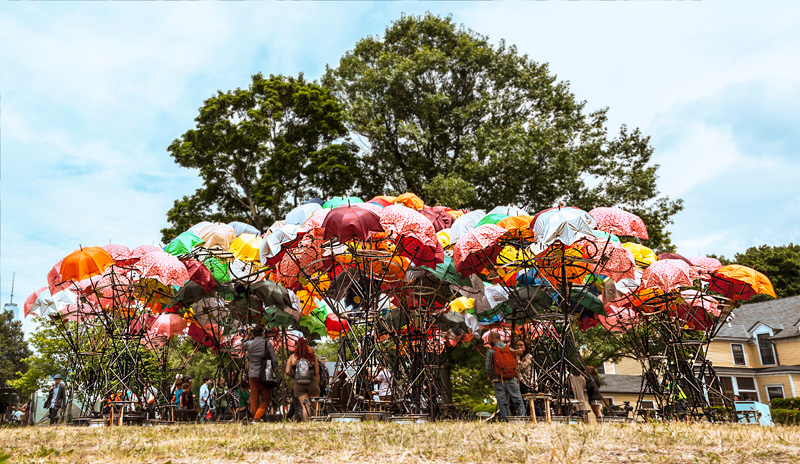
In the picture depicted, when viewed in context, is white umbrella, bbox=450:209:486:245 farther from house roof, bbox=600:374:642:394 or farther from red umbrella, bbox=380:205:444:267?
house roof, bbox=600:374:642:394

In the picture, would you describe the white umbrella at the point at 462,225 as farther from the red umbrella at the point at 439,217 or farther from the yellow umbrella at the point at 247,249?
the yellow umbrella at the point at 247,249

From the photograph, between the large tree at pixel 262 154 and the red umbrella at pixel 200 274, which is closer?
the red umbrella at pixel 200 274

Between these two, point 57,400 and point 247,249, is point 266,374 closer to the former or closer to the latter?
point 247,249

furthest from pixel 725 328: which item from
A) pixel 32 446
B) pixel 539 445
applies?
pixel 32 446

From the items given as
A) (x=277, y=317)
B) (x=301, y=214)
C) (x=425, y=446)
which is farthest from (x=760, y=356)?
(x=425, y=446)

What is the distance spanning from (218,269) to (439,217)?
5.77 m

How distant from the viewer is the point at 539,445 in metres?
5.55

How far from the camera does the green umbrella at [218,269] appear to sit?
14008 millimetres

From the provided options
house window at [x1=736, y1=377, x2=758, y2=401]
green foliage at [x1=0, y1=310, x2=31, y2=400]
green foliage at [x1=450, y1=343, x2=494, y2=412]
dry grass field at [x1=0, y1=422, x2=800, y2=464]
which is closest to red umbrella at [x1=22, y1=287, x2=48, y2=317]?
dry grass field at [x1=0, y1=422, x2=800, y2=464]

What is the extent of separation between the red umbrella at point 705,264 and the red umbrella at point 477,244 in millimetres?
4786

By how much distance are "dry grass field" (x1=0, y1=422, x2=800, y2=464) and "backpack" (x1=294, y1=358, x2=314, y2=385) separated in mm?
4897

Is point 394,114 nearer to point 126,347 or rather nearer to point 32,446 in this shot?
point 126,347

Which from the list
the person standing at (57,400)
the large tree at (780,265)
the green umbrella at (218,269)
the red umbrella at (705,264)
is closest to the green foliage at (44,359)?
the person standing at (57,400)

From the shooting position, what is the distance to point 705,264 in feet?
43.6
